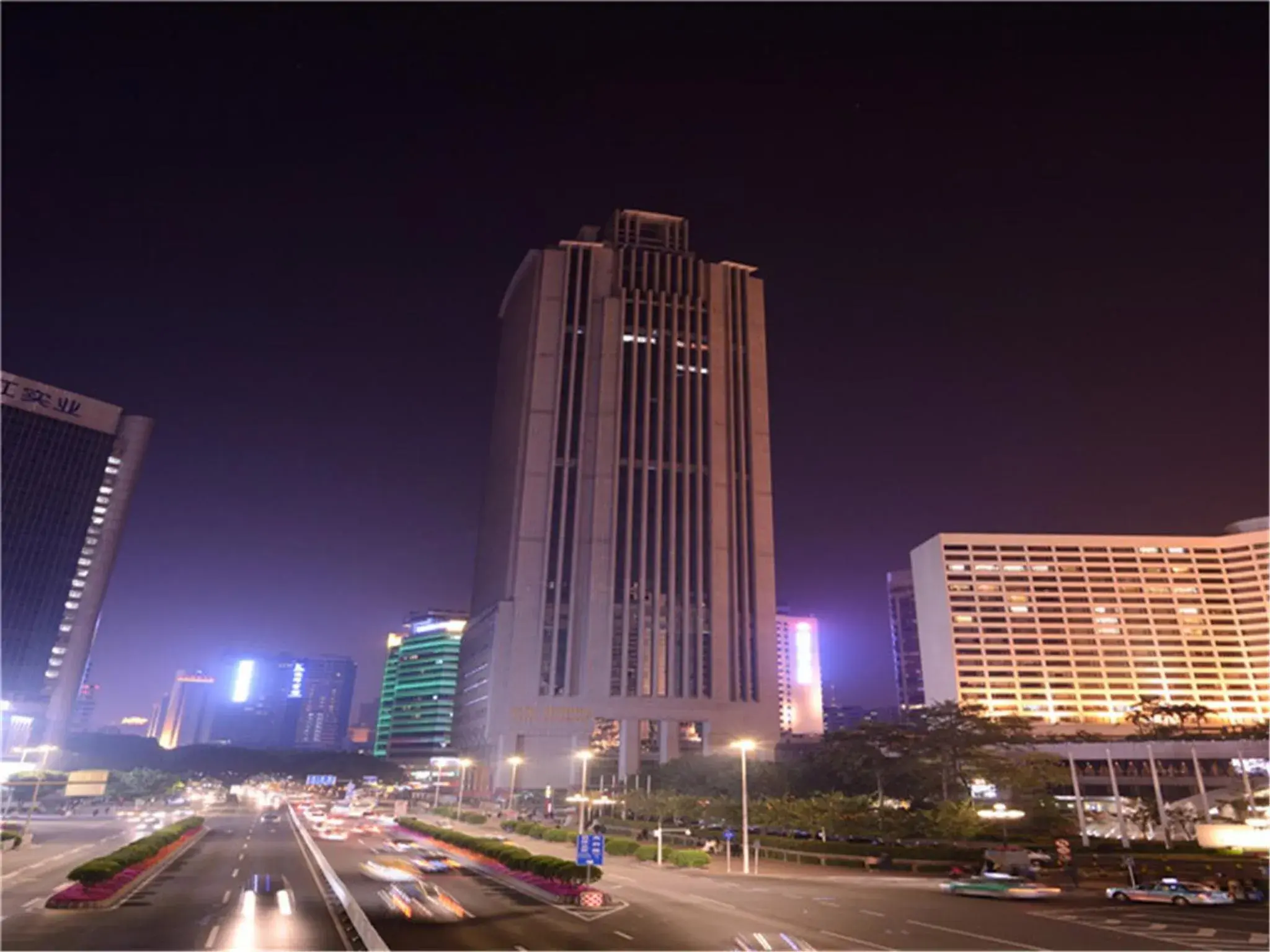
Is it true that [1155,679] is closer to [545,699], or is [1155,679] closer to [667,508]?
[667,508]

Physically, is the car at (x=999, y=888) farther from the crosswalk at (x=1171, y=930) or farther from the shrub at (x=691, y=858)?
the shrub at (x=691, y=858)

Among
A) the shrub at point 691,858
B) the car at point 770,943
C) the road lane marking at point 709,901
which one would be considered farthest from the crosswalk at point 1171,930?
the shrub at point 691,858

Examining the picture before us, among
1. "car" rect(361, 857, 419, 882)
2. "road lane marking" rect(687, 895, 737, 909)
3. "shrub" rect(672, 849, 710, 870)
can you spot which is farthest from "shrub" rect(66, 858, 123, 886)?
"shrub" rect(672, 849, 710, 870)

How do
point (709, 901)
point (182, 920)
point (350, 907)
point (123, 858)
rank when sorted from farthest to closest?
point (709, 901)
point (123, 858)
point (182, 920)
point (350, 907)

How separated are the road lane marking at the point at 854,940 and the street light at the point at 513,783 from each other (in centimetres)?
8599

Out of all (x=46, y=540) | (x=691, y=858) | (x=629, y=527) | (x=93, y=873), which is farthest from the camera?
(x=46, y=540)

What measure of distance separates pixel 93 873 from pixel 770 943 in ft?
88.2

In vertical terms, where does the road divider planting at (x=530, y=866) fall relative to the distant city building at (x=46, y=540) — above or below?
below

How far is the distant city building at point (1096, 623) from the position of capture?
180m

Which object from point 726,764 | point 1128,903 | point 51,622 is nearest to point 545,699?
point 726,764

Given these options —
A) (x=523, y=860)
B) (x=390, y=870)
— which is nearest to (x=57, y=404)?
(x=390, y=870)

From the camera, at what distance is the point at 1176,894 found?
3947cm

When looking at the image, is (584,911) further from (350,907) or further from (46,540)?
(46,540)

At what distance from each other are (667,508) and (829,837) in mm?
76618
